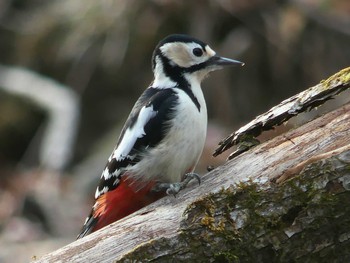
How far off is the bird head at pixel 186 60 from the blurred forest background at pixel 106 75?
278 centimetres

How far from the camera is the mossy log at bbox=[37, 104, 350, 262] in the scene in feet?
12.4

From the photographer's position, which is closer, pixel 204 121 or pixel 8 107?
pixel 204 121

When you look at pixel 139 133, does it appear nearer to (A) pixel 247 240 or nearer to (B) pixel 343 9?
(A) pixel 247 240

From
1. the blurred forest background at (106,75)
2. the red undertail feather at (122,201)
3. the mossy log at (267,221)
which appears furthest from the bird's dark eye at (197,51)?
the blurred forest background at (106,75)

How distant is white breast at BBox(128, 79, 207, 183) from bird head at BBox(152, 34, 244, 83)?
18.1 inches

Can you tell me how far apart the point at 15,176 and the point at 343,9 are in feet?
11.9

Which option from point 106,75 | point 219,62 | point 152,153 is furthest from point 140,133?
point 106,75

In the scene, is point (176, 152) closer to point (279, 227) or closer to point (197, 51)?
point (197, 51)

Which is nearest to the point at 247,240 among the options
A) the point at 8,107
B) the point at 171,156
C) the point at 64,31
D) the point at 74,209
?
the point at 171,156

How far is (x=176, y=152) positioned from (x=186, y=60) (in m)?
0.74

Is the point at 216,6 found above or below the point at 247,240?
above

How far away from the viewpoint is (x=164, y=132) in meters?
4.88

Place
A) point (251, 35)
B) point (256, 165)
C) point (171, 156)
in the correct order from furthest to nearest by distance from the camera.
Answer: point (251, 35) < point (171, 156) < point (256, 165)

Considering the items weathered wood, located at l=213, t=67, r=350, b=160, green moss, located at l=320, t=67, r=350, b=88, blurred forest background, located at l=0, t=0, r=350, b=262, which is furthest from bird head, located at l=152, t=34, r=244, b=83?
blurred forest background, located at l=0, t=0, r=350, b=262
